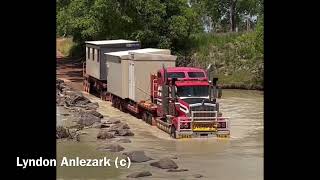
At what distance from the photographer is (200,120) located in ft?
68.4

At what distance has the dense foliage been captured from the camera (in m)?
46.1

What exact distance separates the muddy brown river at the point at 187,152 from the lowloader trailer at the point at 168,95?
451 millimetres

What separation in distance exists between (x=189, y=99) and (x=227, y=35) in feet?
113

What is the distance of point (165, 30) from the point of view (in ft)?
165

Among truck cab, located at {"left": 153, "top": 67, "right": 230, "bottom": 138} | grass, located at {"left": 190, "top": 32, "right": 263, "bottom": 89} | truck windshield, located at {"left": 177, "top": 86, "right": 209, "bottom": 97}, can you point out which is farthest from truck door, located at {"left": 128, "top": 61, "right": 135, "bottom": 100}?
grass, located at {"left": 190, "top": 32, "right": 263, "bottom": 89}

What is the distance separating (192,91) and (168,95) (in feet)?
3.44

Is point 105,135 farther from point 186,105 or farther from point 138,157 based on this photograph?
point 138,157

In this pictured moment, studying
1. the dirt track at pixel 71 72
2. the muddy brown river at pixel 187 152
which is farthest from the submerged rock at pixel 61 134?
the dirt track at pixel 71 72

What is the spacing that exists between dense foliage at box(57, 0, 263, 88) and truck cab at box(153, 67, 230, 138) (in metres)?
19.2

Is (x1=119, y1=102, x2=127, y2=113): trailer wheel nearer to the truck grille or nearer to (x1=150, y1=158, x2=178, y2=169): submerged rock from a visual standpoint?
the truck grille

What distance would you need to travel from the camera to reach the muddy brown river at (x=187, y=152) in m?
14.7

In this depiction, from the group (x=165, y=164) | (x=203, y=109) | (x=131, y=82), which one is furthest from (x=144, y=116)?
(x=165, y=164)
